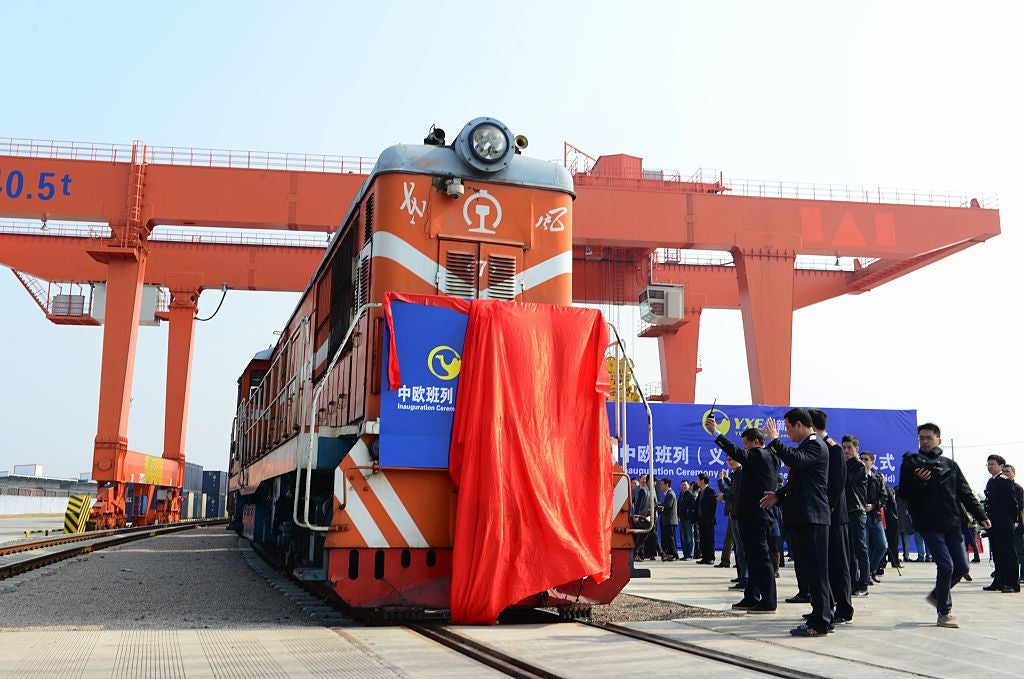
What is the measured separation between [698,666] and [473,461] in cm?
215

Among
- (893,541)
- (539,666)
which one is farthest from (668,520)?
(539,666)

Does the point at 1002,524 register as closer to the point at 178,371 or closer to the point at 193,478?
the point at 178,371

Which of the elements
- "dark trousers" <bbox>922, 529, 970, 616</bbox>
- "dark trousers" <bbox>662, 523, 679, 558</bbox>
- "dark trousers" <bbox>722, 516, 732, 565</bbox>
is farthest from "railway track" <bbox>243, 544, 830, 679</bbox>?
"dark trousers" <bbox>662, 523, 679, 558</bbox>

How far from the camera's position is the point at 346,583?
575 cm

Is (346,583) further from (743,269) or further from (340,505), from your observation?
(743,269)

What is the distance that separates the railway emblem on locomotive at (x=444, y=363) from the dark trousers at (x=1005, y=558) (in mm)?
5841

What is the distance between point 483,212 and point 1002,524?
623cm

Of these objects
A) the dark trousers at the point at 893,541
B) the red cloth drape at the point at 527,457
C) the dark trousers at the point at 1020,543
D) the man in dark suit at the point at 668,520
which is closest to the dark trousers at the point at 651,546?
the man in dark suit at the point at 668,520

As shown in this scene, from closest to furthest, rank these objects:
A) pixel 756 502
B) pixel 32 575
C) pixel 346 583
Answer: pixel 346 583
pixel 756 502
pixel 32 575

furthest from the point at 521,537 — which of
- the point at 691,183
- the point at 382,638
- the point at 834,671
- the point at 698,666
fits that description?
the point at 691,183

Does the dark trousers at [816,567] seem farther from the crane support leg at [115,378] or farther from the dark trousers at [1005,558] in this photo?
the crane support leg at [115,378]

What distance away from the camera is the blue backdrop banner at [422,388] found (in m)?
6.04

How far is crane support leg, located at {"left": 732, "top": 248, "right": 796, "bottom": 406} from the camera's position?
67.1ft

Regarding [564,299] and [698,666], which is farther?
[564,299]
